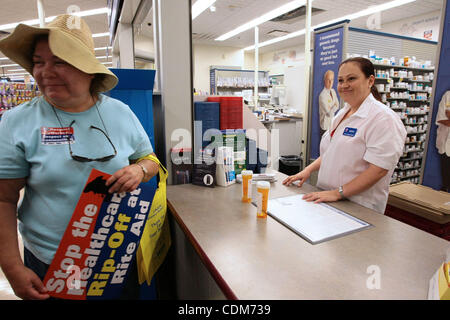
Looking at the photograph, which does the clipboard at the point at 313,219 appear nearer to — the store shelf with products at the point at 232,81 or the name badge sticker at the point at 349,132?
the name badge sticker at the point at 349,132

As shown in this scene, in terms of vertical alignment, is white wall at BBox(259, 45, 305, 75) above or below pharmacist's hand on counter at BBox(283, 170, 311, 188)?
above

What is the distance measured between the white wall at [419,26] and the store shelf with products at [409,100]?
278 centimetres

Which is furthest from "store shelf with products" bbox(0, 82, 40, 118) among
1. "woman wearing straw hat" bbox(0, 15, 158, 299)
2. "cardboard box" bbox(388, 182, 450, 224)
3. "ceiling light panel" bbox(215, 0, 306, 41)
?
"ceiling light panel" bbox(215, 0, 306, 41)

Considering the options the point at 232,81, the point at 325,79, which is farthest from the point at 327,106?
the point at 232,81

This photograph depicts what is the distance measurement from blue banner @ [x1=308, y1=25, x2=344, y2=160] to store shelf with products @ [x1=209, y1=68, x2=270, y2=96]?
4.70 m

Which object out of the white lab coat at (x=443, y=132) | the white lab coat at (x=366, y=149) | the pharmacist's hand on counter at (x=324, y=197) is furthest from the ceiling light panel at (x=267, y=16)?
the pharmacist's hand on counter at (x=324, y=197)

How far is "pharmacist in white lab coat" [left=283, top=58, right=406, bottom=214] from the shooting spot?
1.67 m

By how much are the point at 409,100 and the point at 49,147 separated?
7170mm

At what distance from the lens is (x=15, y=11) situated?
732 cm

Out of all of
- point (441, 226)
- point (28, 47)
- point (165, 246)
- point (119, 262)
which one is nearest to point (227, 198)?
point (165, 246)

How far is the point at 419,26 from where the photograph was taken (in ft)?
27.9

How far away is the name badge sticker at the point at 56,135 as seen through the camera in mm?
1046

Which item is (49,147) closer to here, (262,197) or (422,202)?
(262,197)

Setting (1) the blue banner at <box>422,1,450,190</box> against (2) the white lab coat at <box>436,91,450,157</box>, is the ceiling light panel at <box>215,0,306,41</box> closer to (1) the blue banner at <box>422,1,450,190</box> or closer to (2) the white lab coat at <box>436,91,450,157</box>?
(1) the blue banner at <box>422,1,450,190</box>
